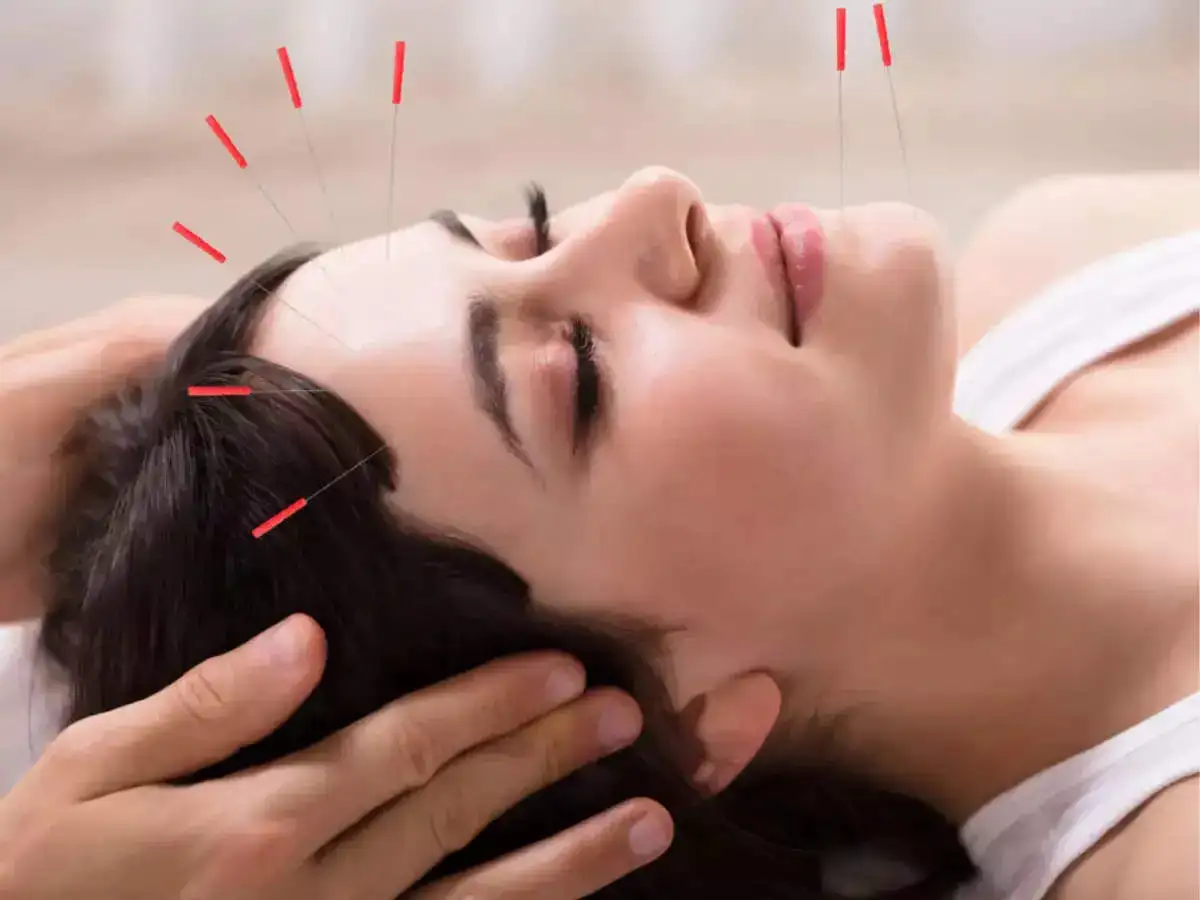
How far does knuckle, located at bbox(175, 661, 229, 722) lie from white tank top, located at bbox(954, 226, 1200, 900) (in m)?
0.55

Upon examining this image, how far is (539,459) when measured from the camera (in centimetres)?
68

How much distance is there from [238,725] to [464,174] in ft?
2.84

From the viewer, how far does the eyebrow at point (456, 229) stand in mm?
743

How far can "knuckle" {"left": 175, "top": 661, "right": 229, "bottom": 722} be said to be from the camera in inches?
25.2

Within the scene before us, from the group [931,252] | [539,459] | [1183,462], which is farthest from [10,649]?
[1183,462]

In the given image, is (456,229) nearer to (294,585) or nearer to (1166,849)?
(294,585)

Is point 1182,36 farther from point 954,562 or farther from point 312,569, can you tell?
point 312,569

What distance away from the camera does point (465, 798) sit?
26.5 inches

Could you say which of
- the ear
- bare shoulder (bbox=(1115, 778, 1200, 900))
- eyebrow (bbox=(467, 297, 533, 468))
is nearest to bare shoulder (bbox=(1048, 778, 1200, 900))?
bare shoulder (bbox=(1115, 778, 1200, 900))

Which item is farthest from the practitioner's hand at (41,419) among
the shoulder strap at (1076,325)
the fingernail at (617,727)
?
the shoulder strap at (1076,325)

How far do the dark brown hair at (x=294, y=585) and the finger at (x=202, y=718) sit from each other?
0.03 metres

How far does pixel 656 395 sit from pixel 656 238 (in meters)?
0.12

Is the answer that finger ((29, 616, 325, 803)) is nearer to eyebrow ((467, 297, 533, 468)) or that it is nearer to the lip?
eyebrow ((467, 297, 533, 468))

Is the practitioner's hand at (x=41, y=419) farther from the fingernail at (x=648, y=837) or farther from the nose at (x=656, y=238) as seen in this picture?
the fingernail at (x=648, y=837)
